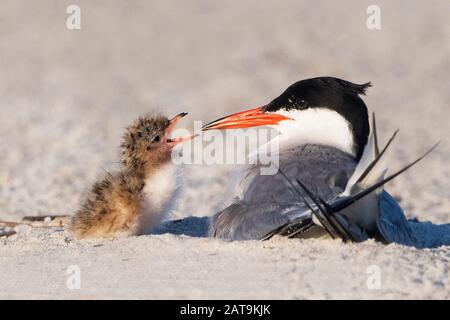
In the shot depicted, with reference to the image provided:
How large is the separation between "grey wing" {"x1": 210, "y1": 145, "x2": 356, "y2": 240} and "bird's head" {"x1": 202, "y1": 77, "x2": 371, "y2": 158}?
0.21 meters

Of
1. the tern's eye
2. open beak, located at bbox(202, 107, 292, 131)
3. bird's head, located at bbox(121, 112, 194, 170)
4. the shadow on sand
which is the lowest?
the shadow on sand

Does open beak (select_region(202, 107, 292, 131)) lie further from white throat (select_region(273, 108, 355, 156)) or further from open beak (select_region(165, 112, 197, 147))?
open beak (select_region(165, 112, 197, 147))

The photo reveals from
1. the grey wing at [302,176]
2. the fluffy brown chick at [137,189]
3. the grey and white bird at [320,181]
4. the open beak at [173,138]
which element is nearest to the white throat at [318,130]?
the grey and white bird at [320,181]

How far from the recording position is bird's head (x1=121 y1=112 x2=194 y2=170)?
5.80 meters

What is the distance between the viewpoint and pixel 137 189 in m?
5.72

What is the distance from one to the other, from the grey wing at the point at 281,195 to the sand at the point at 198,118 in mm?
154

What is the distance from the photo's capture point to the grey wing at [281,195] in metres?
5.16

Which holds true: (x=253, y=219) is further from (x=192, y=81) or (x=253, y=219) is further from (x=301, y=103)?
(x=192, y=81)

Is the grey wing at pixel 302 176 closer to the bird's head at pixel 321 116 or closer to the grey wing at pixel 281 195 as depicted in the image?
the grey wing at pixel 281 195

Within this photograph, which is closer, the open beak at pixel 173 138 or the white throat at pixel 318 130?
the open beak at pixel 173 138

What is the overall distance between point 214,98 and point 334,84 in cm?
578

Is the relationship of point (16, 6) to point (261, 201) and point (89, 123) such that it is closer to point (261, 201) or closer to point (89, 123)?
point (89, 123)

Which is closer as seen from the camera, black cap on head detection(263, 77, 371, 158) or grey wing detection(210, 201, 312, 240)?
grey wing detection(210, 201, 312, 240)

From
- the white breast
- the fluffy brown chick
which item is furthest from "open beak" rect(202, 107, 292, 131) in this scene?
the white breast
